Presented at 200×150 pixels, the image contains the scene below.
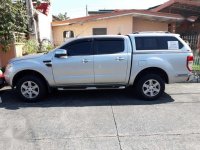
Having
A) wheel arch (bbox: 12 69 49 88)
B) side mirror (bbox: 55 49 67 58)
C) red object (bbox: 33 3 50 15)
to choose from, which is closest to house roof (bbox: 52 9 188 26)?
red object (bbox: 33 3 50 15)

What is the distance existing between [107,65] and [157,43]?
144cm

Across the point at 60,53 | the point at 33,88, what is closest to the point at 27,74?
the point at 33,88

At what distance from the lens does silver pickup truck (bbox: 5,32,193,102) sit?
20.4ft

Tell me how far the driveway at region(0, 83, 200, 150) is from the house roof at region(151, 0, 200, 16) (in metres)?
9.09

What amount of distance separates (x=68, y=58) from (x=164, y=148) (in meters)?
3.40

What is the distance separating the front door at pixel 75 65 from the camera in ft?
20.4

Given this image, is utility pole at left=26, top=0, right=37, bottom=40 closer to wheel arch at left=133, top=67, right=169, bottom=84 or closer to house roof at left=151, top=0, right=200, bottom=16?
wheel arch at left=133, top=67, right=169, bottom=84

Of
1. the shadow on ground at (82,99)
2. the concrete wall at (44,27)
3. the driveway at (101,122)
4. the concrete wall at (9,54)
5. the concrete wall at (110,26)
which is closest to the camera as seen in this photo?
the driveway at (101,122)

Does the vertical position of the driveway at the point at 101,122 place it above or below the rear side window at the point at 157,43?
below

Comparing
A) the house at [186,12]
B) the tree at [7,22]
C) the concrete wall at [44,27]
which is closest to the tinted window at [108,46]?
the tree at [7,22]

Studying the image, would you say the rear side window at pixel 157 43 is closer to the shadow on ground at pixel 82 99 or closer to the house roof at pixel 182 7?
the shadow on ground at pixel 82 99

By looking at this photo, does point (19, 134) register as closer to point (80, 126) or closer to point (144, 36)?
point (80, 126)

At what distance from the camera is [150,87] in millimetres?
6355

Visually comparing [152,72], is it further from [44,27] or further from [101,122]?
[44,27]
